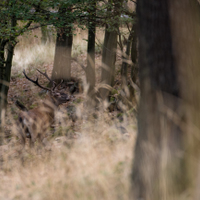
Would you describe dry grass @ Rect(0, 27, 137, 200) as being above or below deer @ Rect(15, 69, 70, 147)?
below

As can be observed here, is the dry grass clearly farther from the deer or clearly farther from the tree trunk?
the deer

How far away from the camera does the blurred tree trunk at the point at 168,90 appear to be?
251cm

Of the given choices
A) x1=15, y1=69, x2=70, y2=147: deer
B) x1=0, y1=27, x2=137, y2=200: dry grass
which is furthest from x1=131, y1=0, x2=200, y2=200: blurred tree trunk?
x1=15, y1=69, x2=70, y2=147: deer

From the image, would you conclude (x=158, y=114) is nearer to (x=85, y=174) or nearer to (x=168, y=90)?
(x=168, y=90)

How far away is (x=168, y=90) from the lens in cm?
256

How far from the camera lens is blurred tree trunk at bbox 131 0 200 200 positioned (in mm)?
2508

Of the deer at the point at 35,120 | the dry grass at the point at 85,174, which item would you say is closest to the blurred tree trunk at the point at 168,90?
the dry grass at the point at 85,174

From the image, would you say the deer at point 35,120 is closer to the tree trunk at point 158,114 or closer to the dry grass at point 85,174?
the dry grass at point 85,174

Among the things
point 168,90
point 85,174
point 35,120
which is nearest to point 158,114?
point 168,90

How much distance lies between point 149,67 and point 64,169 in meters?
2.17

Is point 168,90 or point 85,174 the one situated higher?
point 168,90

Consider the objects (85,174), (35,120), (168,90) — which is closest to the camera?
(168,90)

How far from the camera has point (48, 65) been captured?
53.3 ft

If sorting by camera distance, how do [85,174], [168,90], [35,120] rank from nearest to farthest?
[168,90], [85,174], [35,120]
